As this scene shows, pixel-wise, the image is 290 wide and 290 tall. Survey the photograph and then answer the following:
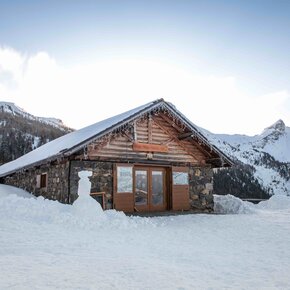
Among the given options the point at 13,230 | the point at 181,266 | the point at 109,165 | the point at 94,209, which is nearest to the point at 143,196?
the point at 109,165

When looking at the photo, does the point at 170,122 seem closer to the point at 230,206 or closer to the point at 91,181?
the point at 91,181

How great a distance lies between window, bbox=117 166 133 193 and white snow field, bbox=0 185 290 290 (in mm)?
3150

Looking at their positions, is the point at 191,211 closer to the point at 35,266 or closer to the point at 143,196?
the point at 143,196

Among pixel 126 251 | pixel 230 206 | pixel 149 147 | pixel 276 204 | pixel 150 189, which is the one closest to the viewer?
pixel 126 251

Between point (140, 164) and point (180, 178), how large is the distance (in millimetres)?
2228

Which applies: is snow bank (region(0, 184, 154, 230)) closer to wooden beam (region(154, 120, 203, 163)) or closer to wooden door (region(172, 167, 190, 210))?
wooden door (region(172, 167, 190, 210))

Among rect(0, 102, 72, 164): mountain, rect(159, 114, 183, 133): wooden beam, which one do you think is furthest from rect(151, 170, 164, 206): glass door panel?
rect(0, 102, 72, 164): mountain

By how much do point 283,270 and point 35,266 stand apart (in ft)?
12.8

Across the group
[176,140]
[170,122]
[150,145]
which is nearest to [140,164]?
[150,145]

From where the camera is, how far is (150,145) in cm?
1534

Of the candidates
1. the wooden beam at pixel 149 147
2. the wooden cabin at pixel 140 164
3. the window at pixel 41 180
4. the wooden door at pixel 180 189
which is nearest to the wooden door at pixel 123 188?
the wooden cabin at pixel 140 164

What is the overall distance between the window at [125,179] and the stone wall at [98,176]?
0.36m

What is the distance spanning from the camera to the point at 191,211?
16016mm

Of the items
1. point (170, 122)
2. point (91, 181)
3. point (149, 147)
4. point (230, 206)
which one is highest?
point (170, 122)
